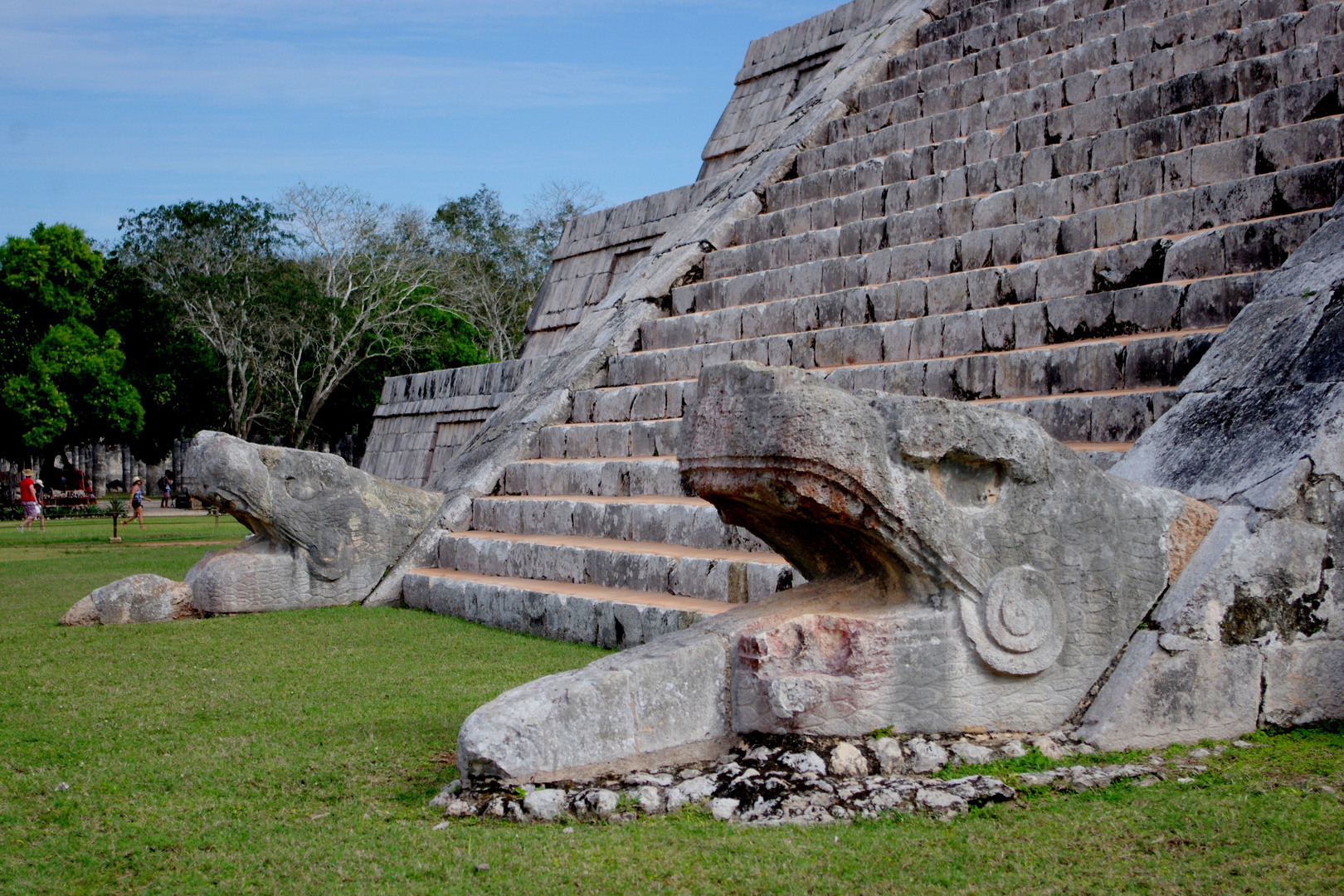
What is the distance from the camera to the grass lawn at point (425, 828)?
2.67m

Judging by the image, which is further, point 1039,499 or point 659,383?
point 659,383

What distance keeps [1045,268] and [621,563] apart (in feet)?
9.49

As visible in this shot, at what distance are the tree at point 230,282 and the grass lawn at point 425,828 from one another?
27.0m

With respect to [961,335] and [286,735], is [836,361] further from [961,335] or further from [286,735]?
[286,735]

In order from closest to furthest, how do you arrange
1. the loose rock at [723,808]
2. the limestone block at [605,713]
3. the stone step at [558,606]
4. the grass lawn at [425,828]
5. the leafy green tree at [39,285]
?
1. the grass lawn at [425,828]
2. the loose rock at [723,808]
3. the limestone block at [605,713]
4. the stone step at [558,606]
5. the leafy green tree at [39,285]

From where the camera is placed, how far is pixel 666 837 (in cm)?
296

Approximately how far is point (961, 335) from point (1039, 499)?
10.3 ft

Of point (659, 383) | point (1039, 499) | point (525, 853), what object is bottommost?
point (525, 853)

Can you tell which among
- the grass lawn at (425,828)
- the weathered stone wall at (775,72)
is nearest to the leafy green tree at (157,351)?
the weathered stone wall at (775,72)

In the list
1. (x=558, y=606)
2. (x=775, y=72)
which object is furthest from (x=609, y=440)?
(x=775, y=72)

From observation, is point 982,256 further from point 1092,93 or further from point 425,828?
point 425,828

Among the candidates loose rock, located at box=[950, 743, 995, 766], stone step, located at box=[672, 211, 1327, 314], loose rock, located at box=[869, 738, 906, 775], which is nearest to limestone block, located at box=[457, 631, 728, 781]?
loose rock, located at box=[869, 738, 906, 775]

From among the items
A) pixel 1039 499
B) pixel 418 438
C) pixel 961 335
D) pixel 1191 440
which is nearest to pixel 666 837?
pixel 1039 499

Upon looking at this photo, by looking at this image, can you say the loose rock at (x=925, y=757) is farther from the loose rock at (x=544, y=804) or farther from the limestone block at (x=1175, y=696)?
the loose rock at (x=544, y=804)
